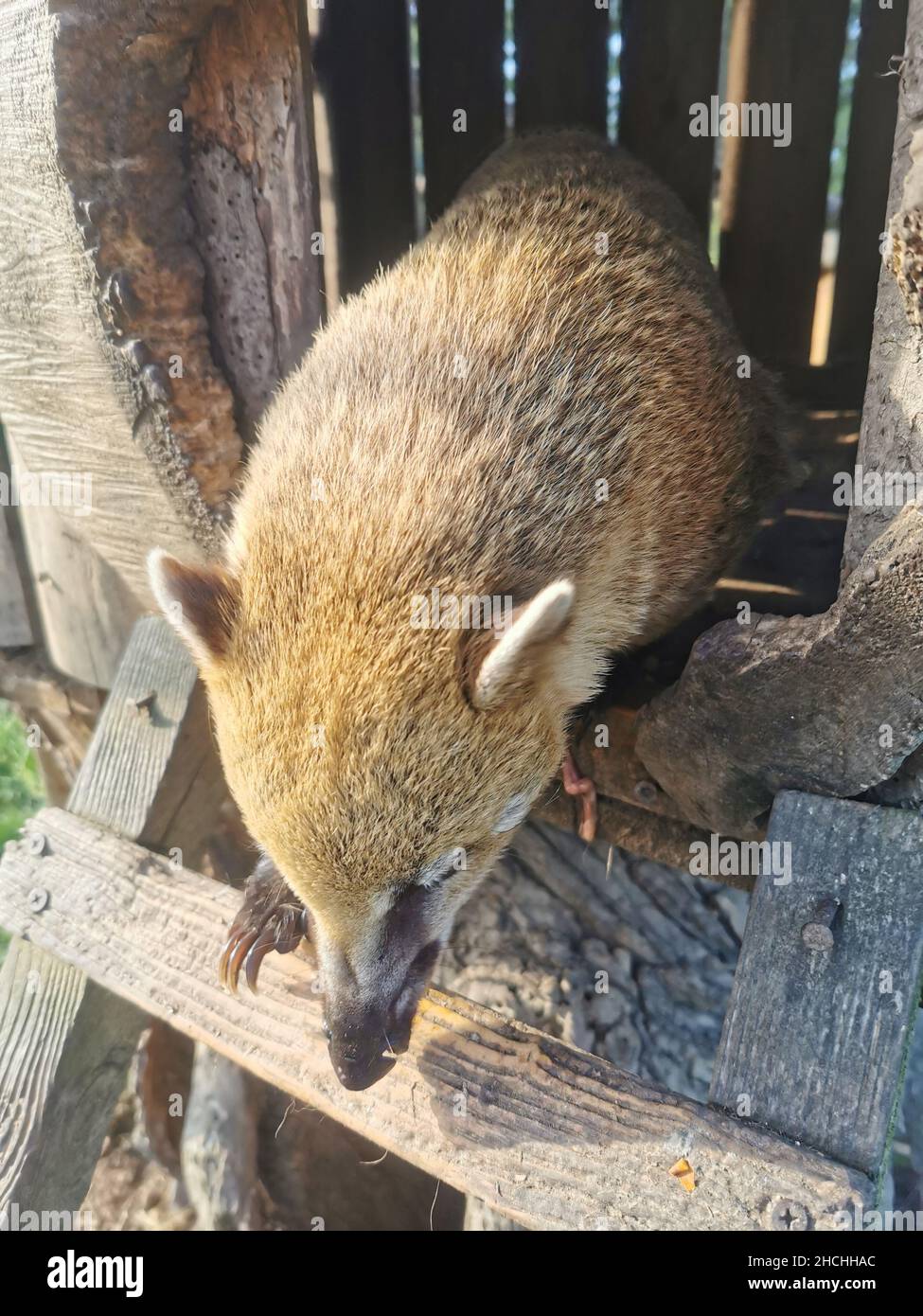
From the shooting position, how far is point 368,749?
2037 millimetres

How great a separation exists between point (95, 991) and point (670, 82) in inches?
194

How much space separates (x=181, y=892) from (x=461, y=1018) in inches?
42.6

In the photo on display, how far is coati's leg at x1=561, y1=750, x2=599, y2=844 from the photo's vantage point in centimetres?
303

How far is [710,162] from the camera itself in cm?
488

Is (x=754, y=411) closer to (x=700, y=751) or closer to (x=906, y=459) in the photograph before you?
(x=906, y=459)

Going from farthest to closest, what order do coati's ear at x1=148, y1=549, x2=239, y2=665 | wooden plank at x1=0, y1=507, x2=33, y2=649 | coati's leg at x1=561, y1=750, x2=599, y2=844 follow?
wooden plank at x1=0, y1=507, x2=33, y2=649
coati's leg at x1=561, y1=750, x2=599, y2=844
coati's ear at x1=148, y1=549, x2=239, y2=665

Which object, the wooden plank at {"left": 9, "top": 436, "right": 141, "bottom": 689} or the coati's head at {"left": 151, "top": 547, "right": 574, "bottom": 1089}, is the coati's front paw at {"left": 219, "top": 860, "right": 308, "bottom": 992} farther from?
the wooden plank at {"left": 9, "top": 436, "right": 141, "bottom": 689}

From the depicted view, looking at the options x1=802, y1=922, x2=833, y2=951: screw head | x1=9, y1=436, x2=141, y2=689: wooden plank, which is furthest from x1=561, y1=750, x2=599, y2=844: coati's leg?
x1=9, y1=436, x2=141, y2=689: wooden plank

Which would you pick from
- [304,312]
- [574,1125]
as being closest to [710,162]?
[304,312]

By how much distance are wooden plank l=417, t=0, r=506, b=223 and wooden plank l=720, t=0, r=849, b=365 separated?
1.26 metres

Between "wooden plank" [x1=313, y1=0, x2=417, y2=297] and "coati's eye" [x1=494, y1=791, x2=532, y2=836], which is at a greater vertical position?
"wooden plank" [x1=313, y1=0, x2=417, y2=297]
